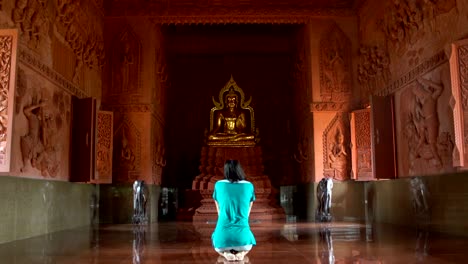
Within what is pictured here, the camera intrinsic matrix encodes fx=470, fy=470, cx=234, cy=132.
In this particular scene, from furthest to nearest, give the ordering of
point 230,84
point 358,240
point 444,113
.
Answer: point 230,84 → point 444,113 → point 358,240

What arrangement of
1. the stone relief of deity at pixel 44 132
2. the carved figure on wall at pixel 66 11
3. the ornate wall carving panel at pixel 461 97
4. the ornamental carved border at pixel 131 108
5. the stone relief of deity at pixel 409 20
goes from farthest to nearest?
the ornamental carved border at pixel 131 108 → the carved figure on wall at pixel 66 11 → the stone relief of deity at pixel 409 20 → the stone relief of deity at pixel 44 132 → the ornate wall carving panel at pixel 461 97

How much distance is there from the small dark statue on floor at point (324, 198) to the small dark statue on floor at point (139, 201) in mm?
4332

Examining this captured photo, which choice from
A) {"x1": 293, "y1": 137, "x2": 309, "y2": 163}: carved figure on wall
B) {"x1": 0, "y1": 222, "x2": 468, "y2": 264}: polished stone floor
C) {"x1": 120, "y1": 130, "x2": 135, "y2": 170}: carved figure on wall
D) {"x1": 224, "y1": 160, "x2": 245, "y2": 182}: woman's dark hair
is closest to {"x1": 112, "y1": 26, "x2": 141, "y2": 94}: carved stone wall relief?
{"x1": 120, "y1": 130, "x2": 135, "y2": 170}: carved figure on wall

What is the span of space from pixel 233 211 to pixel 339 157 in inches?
326

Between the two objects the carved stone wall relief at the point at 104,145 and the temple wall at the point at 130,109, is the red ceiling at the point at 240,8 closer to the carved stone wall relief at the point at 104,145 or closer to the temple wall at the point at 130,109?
the temple wall at the point at 130,109

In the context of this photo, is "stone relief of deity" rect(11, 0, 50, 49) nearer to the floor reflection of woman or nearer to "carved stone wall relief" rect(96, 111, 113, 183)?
"carved stone wall relief" rect(96, 111, 113, 183)

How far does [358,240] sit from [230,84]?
9452mm

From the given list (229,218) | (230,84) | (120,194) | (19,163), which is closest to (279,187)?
(230,84)

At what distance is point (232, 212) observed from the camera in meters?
5.16

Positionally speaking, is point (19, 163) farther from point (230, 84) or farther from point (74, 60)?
point (230, 84)

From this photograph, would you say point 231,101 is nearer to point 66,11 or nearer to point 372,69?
point 372,69

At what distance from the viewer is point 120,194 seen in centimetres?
1255

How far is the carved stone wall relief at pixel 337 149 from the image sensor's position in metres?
12.8

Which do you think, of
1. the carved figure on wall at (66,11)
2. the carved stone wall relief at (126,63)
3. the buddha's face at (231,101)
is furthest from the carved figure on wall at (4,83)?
the buddha's face at (231,101)
